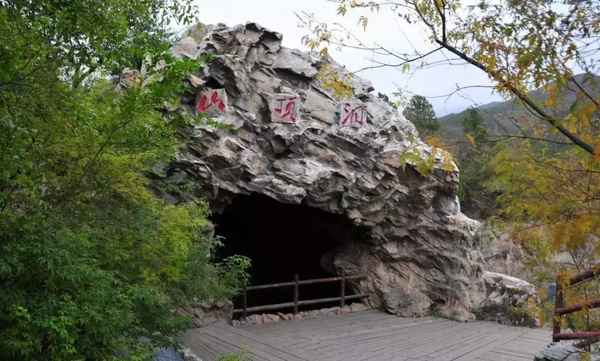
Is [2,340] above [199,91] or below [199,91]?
below

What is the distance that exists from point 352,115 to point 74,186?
19.1ft

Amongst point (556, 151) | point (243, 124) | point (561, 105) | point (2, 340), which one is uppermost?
point (243, 124)

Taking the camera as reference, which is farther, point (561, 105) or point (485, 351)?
point (485, 351)

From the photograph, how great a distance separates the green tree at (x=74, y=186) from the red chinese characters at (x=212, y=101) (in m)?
3.36

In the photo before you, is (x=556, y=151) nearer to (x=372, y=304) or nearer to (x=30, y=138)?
(x=30, y=138)

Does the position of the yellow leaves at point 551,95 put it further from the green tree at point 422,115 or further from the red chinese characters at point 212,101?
the green tree at point 422,115

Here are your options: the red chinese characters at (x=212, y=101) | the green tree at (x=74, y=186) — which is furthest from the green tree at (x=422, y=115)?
the green tree at (x=74, y=186)

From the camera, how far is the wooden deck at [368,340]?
590 cm

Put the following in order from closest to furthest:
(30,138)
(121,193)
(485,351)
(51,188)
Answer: (30,138) < (51,188) < (121,193) < (485,351)

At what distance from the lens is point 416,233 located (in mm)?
9109

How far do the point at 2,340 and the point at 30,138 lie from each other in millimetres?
1005

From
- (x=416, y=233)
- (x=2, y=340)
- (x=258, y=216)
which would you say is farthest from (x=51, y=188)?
(x=258, y=216)

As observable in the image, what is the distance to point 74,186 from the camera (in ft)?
10.5

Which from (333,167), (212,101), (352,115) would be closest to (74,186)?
(212,101)
